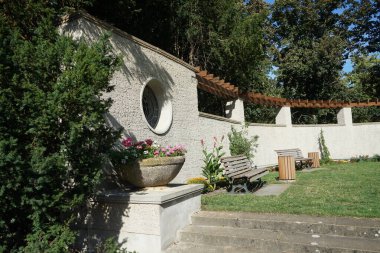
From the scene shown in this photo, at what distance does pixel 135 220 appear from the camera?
418 centimetres

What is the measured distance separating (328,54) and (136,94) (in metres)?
17.6

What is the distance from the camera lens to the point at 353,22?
2312 centimetres

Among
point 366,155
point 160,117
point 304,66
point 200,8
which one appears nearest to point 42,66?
point 160,117

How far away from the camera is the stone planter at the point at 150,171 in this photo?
4660mm

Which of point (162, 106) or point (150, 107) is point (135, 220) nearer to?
point (150, 107)

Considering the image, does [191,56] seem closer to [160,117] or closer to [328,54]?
[160,117]

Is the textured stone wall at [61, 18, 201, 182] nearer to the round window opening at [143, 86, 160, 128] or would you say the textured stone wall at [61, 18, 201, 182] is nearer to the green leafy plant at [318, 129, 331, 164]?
the round window opening at [143, 86, 160, 128]

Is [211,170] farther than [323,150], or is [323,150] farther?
[323,150]

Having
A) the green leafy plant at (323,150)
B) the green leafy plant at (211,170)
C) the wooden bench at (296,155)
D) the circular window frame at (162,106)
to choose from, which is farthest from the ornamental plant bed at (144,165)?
the green leafy plant at (323,150)

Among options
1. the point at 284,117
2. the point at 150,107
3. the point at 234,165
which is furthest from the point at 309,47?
the point at 150,107

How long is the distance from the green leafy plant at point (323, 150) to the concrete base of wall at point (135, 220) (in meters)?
12.6

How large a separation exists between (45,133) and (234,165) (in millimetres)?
5018

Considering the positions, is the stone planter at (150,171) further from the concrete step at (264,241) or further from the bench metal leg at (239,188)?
the bench metal leg at (239,188)

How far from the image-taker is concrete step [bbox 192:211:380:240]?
3998mm
